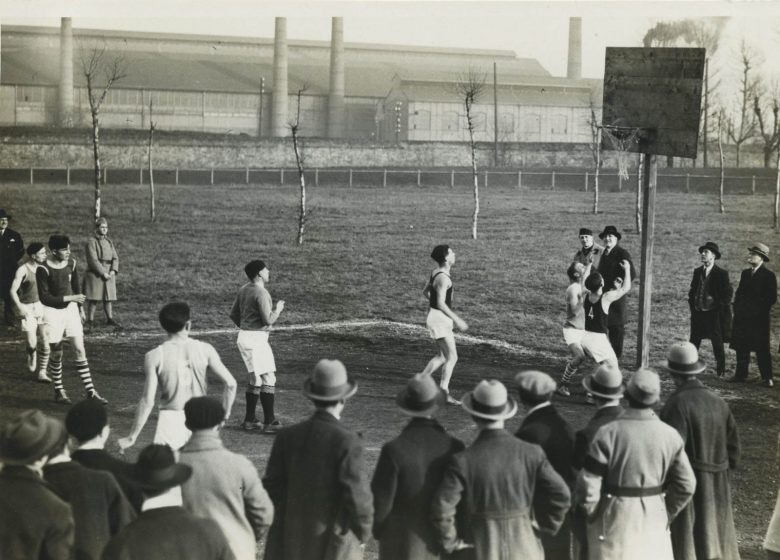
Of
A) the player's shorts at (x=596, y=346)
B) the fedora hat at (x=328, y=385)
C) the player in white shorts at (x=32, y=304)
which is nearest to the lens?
the fedora hat at (x=328, y=385)

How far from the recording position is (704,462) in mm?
6102

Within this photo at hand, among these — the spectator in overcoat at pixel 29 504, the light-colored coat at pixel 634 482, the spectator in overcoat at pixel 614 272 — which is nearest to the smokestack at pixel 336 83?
the spectator in overcoat at pixel 614 272

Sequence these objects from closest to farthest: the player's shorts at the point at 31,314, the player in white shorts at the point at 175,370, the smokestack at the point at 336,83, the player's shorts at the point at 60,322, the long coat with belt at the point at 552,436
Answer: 1. the long coat with belt at the point at 552,436
2. the player in white shorts at the point at 175,370
3. the player's shorts at the point at 60,322
4. the player's shorts at the point at 31,314
5. the smokestack at the point at 336,83

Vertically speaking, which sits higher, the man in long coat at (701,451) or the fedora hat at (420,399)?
the fedora hat at (420,399)

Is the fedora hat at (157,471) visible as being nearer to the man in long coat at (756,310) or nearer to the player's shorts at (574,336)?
the player's shorts at (574,336)

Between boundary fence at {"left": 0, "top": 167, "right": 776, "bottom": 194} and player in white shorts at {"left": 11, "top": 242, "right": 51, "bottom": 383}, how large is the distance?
15.5 meters

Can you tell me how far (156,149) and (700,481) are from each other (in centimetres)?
2687

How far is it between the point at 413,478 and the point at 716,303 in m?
9.11

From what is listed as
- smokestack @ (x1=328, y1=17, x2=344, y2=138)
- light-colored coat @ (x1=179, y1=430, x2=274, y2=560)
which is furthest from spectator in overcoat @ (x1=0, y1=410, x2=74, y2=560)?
smokestack @ (x1=328, y1=17, x2=344, y2=138)

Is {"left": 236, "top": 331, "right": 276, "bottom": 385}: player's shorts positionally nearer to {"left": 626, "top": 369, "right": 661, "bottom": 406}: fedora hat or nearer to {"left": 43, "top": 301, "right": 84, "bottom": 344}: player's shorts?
{"left": 43, "top": 301, "right": 84, "bottom": 344}: player's shorts

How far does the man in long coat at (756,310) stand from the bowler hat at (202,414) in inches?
365

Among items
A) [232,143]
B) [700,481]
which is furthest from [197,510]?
[232,143]

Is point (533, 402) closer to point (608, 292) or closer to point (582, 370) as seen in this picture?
point (608, 292)

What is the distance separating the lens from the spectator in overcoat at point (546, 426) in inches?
210
